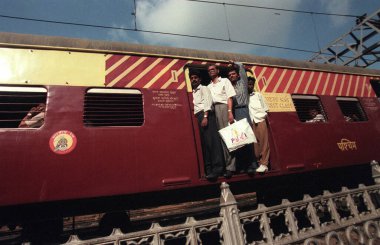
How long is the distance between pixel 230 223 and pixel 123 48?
325 centimetres

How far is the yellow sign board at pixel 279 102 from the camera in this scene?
5.02m

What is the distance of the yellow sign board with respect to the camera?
502 centimetres

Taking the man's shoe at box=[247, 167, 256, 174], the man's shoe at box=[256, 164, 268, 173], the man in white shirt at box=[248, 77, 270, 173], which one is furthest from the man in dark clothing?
the man in white shirt at box=[248, 77, 270, 173]

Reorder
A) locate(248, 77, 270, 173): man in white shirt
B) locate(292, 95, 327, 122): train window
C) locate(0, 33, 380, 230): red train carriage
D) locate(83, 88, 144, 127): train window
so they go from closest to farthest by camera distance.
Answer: locate(0, 33, 380, 230): red train carriage < locate(83, 88, 144, 127): train window < locate(248, 77, 270, 173): man in white shirt < locate(292, 95, 327, 122): train window

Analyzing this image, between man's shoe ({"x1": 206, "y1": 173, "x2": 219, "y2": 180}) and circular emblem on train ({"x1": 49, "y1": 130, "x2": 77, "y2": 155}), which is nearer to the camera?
circular emblem on train ({"x1": 49, "y1": 130, "x2": 77, "y2": 155})

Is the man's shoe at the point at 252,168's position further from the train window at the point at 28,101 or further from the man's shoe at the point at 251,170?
the train window at the point at 28,101

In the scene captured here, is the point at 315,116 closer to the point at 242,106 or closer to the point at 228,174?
the point at 242,106

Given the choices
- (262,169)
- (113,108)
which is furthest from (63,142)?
(262,169)

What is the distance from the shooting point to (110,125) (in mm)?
3975

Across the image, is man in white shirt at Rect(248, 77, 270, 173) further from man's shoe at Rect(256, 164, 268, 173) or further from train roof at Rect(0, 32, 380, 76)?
train roof at Rect(0, 32, 380, 76)

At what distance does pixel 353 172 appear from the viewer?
5.95 meters

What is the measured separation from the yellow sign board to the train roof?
75 cm

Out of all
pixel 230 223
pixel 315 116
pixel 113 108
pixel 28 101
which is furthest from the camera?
pixel 315 116

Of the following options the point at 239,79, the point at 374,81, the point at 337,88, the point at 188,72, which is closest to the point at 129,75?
the point at 188,72
